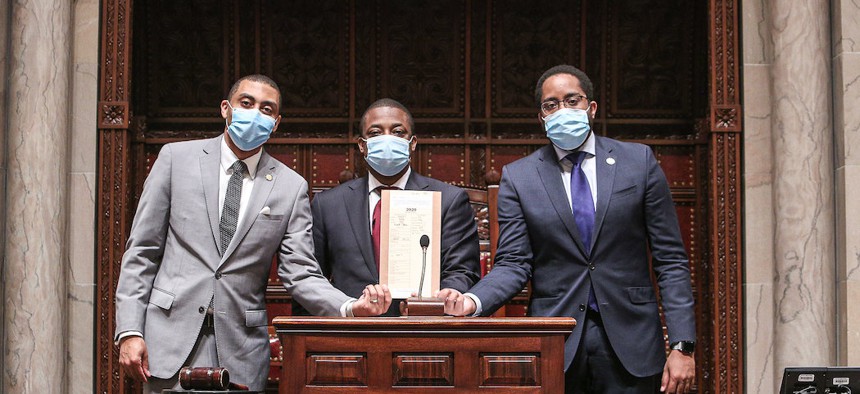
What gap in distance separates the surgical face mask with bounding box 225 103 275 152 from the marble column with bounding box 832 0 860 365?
294 centimetres

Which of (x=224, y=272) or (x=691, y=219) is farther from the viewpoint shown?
(x=691, y=219)

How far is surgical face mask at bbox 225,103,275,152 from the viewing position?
154 inches

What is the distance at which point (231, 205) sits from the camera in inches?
151

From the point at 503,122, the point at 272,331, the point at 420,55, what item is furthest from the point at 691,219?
the point at 272,331

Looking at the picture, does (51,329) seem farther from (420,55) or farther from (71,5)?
(420,55)

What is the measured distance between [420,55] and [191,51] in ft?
4.52

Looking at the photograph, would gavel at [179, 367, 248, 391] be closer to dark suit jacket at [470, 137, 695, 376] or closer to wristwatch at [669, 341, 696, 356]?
dark suit jacket at [470, 137, 695, 376]

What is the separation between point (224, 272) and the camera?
12.3 ft

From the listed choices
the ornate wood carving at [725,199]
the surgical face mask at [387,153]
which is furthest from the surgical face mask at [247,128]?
the ornate wood carving at [725,199]

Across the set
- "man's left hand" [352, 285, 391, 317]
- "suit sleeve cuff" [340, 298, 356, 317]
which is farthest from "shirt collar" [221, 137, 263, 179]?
"man's left hand" [352, 285, 391, 317]

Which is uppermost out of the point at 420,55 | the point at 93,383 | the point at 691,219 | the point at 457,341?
the point at 420,55

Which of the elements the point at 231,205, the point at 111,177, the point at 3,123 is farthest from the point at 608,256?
the point at 3,123

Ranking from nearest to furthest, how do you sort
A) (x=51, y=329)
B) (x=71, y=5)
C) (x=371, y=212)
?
(x=371, y=212) → (x=51, y=329) → (x=71, y=5)

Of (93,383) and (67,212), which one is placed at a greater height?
(67,212)
